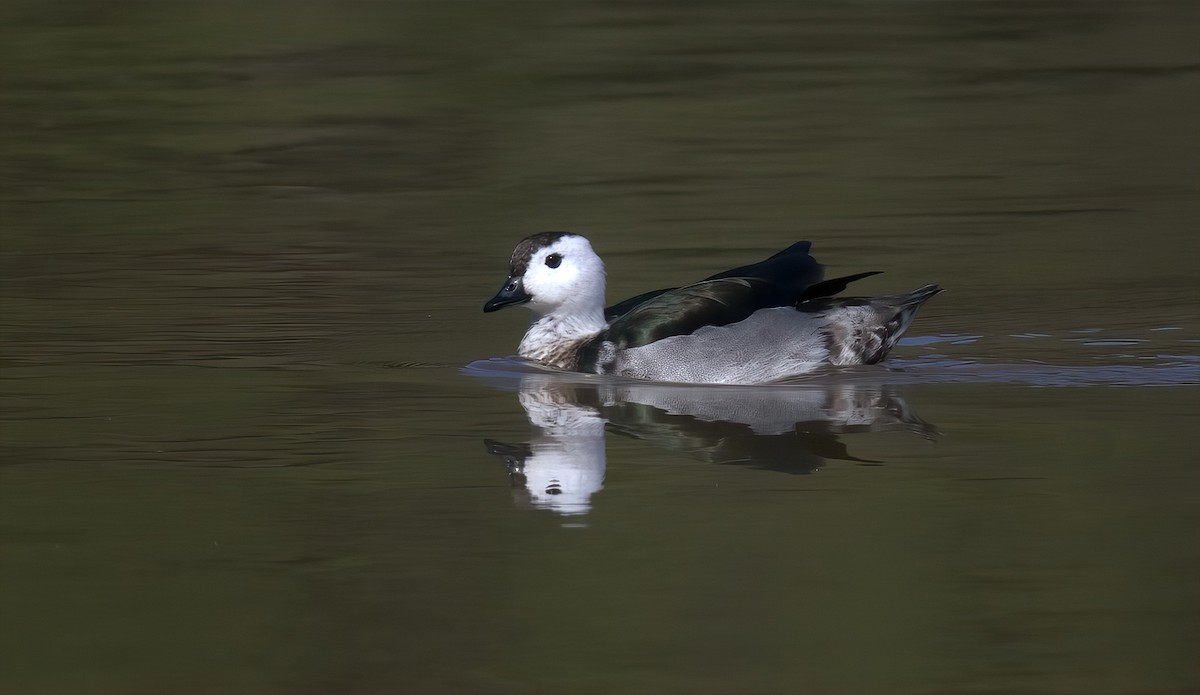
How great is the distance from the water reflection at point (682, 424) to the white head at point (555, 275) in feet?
1.64

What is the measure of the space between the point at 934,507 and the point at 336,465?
7.89 ft

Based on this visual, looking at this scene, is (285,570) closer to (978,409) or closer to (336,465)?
(336,465)

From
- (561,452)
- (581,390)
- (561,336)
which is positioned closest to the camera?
(561,452)

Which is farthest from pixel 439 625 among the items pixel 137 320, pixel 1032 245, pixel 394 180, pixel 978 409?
pixel 394 180

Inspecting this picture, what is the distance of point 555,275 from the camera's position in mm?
10328

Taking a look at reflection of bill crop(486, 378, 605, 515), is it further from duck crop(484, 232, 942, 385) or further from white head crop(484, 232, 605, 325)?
white head crop(484, 232, 605, 325)

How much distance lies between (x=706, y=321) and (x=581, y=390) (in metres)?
0.71

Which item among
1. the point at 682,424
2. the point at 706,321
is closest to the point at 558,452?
the point at 682,424

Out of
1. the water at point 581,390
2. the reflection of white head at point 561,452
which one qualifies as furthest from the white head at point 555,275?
the reflection of white head at point 561,452

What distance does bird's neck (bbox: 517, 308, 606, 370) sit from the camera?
10234 mm

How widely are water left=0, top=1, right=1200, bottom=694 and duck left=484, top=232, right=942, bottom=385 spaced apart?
0.85 feet

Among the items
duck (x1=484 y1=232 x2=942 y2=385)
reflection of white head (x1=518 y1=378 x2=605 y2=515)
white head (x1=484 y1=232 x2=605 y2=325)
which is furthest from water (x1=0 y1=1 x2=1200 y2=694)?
white head (x1=484 y1=232 x2=605 y2=325)

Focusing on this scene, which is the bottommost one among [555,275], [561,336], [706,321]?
[561,336]

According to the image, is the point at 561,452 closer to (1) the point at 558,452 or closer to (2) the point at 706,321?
(1) the point at 558,452
